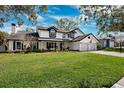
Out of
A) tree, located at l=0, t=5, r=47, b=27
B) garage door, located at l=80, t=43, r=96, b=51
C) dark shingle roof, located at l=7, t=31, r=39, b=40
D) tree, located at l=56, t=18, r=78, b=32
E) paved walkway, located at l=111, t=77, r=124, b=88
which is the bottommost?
paved walkway, located at l=111, t=77, r=124, b=88

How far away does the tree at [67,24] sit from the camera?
991 cm

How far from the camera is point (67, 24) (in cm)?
1023

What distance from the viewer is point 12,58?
9.97m

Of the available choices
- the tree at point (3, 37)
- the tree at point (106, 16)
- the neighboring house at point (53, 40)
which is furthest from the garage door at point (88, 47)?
the tree at point (3, 37)

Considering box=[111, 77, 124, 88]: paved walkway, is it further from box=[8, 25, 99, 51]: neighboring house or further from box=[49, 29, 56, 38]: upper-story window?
box=[49, 29, 56, 38]: upper-story window

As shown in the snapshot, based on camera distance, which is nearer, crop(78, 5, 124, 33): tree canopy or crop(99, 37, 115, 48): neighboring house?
crop(78, 5, 124, 33): tree canopy

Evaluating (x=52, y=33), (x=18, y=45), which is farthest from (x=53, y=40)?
(x=18, y=45)

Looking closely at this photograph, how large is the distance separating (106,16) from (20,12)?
367 cm

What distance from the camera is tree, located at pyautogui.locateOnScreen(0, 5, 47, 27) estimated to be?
8914 mm

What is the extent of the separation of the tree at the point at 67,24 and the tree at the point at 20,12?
124cm

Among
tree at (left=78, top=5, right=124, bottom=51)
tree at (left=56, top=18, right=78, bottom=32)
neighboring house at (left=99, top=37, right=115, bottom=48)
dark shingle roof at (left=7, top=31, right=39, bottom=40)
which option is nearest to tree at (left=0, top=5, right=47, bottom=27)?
dark shingle roof at (left=7, top=31, right=39, bottom=40)

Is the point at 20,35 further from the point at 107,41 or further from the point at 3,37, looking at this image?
the point at 107,41

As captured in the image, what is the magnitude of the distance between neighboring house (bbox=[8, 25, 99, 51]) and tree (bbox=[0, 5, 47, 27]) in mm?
873

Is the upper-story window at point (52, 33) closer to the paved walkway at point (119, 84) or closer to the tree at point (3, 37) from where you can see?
the tree at point (3, 37)
